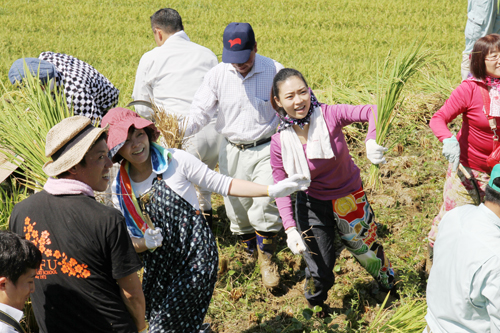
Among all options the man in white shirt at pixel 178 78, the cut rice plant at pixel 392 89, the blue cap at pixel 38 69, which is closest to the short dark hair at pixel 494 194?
the cut rice plant at pixel 392 89

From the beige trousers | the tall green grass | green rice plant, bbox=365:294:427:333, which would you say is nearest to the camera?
green rice plant, bbox=365:294:427:333

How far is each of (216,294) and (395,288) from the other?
135 cm

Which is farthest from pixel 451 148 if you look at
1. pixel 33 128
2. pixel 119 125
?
pixel 33 128

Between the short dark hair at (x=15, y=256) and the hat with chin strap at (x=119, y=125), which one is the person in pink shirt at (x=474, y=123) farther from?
the short dark hair at (x=15, y=256)

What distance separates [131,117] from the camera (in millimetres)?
2586

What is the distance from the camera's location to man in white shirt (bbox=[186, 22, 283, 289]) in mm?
3707

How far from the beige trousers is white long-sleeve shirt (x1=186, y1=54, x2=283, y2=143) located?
4.7 inches

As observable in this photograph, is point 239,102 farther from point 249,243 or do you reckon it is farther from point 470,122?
point 470,122

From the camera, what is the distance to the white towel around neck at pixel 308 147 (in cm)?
292

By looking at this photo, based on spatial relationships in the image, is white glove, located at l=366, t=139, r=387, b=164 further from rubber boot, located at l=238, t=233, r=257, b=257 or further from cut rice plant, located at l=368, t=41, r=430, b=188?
rubber boot, located at l=238, t=233, r=257, b=257

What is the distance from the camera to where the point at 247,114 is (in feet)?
12.3

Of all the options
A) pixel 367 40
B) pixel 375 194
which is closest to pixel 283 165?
pixel 375 194

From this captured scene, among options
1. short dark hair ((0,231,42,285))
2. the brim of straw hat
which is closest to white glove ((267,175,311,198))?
the brim of straw hat

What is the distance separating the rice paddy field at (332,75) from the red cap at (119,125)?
1663 mm
